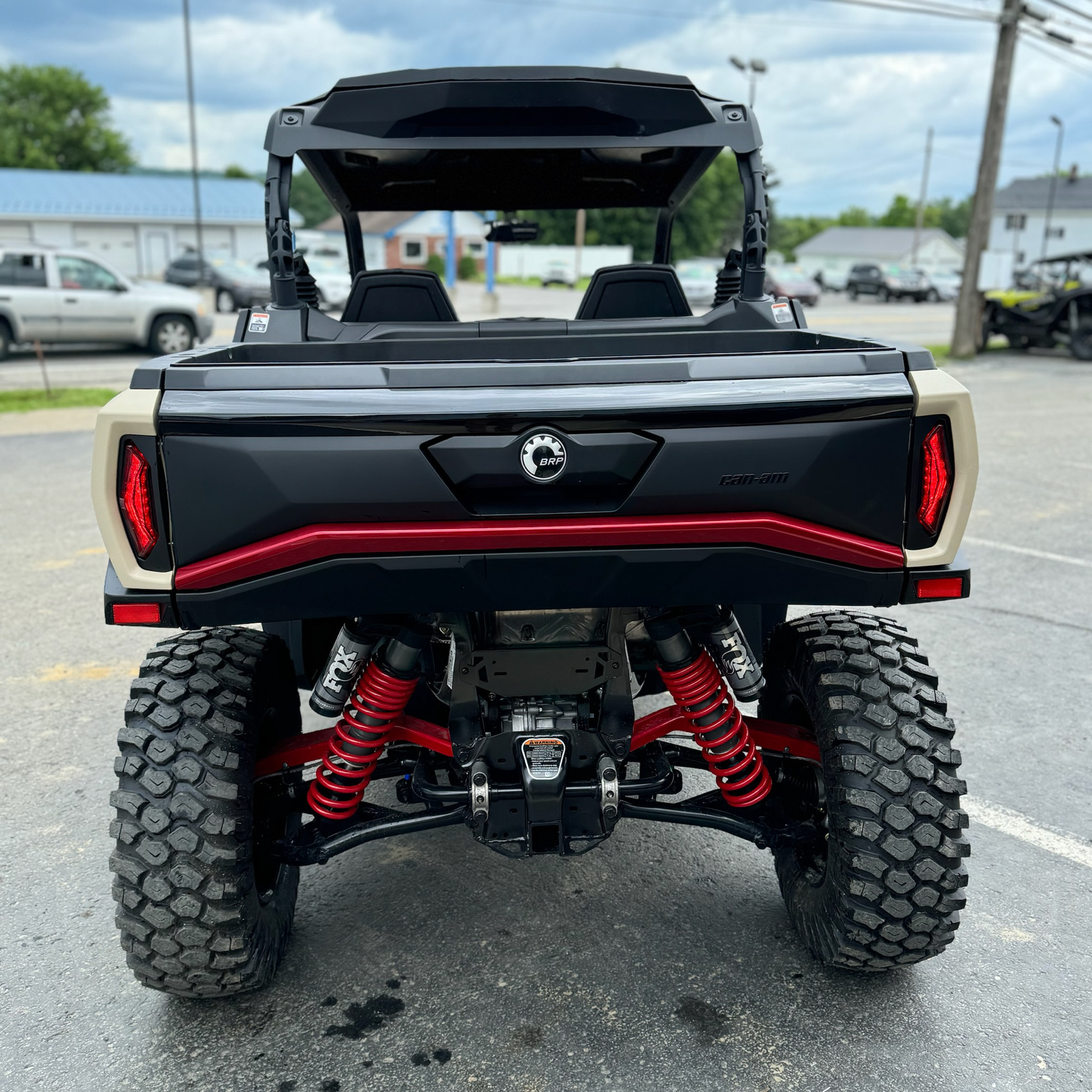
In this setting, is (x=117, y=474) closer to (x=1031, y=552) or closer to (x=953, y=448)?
(x=953, y=448)

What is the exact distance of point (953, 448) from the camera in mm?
2270

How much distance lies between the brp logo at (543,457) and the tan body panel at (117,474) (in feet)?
2.50

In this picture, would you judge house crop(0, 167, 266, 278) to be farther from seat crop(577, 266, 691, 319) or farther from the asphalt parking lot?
the asphalt parking lot

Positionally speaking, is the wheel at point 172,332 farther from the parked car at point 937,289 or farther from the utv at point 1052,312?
the parked car at point 937,289

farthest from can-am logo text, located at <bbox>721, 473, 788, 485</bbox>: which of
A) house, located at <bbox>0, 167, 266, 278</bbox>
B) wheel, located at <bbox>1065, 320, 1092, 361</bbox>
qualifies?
house, located at <bbox>0, 167, 266, 278</bbox>

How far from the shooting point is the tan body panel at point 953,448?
222cm

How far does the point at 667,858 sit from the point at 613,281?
7.17 ft

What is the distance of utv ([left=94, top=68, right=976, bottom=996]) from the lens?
2.19 m

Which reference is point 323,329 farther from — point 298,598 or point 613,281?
point 298,598

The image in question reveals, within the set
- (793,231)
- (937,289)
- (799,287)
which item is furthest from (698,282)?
(793,231)

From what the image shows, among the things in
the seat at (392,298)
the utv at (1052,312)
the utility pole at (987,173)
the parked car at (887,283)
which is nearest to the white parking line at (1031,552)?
the seat at (392,298)

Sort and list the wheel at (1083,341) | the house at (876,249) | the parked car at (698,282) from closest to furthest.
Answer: the wheel at (1083,341) < the parked car at (698,282) < the house at (876,249)

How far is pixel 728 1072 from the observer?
8.12 ft

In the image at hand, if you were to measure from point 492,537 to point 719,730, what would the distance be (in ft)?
2.79
